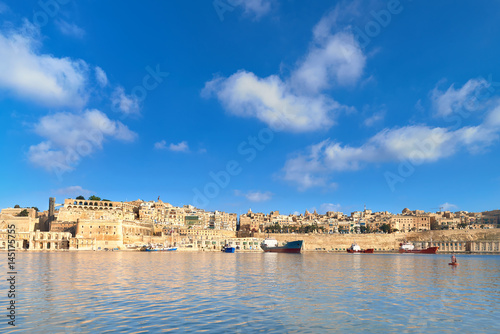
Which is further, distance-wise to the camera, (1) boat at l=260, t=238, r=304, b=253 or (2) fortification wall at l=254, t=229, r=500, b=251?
(2) fortification wall at l=254, t=229, r=500, b=251

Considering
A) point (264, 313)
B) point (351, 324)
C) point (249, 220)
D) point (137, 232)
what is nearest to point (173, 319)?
point (264, 313)

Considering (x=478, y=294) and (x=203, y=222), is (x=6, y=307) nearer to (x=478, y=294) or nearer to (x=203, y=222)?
(x=478, y=294)

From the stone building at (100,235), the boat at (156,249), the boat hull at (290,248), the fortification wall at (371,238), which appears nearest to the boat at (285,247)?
the boat hull at (290,248)

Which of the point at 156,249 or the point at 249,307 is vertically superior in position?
the point at 249,307

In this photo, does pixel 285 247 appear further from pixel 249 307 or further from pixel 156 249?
pixel 249 307

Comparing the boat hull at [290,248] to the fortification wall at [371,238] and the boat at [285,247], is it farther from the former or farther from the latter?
the fortification wall at [371,238]

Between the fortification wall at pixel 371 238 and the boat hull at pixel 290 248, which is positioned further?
the fortification wall at pixel 371 238

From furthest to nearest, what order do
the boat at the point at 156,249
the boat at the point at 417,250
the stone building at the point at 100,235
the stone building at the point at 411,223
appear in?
the stone building at the point at 411,223 < the boat at the point at 417,250 < the boat at the point at 156,249 < the stone building at the point at 100,235

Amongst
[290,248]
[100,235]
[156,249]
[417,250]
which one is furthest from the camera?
[417,250]

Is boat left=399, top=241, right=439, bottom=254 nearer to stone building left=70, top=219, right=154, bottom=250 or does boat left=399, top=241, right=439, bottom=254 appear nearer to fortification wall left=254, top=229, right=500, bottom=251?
fortification wall left=254, top=229, right=500, bottom=251

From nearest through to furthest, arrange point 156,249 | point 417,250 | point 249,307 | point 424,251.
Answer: point 249,307 → point 156,249 → point 424,251 → point 417,250

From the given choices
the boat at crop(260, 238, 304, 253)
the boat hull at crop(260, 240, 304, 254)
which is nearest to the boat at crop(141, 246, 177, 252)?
the boat at crop(260, 238, 304, 253)

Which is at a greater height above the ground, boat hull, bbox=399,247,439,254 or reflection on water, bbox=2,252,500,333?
reflection on water, bbox=2,252,500,333

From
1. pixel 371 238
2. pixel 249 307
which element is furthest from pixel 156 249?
pixel 249 307
